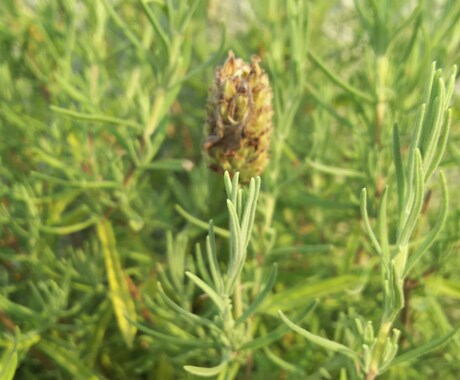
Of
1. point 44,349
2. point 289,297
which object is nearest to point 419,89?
point 289,297

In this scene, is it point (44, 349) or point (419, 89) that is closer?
point (44, 349)

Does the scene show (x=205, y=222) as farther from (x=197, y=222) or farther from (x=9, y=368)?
(x=9, y=368)

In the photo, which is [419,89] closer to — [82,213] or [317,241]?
[317,241]

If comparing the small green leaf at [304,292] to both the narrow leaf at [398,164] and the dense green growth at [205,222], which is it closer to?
the dense green growth at [205,222]

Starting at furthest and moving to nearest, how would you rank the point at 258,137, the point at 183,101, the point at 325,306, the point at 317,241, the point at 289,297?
the point at 183,101
the point at 317,241
the point at 325,306
the point at 289,297
the point at 258,137

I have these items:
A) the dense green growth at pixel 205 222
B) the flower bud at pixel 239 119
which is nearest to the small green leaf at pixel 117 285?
the dense green growth at pixel 205 222

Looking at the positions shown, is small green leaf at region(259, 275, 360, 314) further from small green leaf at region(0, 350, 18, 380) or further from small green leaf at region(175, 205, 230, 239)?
small green leaf at region(0, 350, 18, 380)
